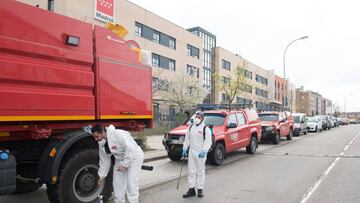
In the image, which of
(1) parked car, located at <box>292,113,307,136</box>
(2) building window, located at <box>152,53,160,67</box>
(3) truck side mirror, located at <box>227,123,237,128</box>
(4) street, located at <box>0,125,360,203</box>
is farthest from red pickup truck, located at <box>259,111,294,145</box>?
(2) building window, located at <box>152,53,160,67</box>

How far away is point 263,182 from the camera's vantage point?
30.0 ft

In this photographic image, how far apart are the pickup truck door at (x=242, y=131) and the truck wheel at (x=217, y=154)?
1562mm

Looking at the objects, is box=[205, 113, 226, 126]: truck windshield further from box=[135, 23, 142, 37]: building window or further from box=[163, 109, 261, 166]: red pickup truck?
box=[135, 23, 142, 37]: building window

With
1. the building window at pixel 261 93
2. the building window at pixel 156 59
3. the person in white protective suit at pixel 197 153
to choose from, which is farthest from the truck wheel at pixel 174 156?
the building window at pixel 261 93

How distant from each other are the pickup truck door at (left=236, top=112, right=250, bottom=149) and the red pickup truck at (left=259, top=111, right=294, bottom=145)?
17.7 feet

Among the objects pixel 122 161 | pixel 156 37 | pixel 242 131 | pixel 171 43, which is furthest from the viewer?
pixel 171 43

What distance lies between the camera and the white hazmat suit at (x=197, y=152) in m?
7.50

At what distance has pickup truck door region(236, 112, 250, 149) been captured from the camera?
13.8 meters

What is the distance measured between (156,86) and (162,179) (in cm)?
3081

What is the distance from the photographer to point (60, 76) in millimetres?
5758

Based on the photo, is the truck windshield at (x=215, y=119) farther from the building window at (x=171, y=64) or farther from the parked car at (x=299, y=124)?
the building window at (x=171, y=64)

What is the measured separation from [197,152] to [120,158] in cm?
232

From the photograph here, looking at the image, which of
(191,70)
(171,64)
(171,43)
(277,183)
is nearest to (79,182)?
(277,183)

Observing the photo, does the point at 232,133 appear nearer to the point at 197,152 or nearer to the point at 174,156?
the point at 174,156
